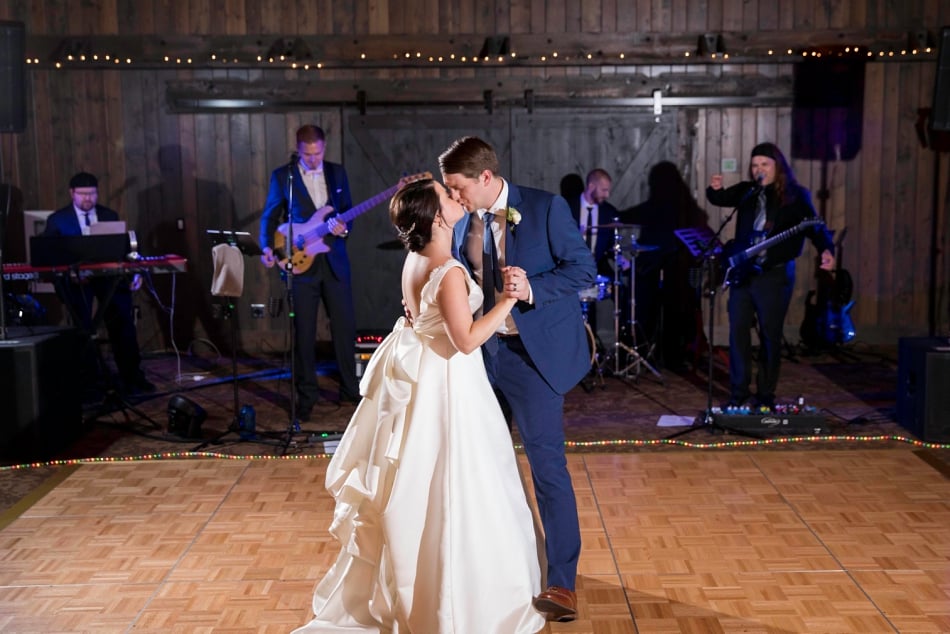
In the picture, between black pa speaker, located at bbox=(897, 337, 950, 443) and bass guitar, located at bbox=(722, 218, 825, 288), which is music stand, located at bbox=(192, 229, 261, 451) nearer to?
bass guitar, located at bbox=(722, 218, 825, 288)

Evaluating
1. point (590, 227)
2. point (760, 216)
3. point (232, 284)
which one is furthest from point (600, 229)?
point (232, 284)

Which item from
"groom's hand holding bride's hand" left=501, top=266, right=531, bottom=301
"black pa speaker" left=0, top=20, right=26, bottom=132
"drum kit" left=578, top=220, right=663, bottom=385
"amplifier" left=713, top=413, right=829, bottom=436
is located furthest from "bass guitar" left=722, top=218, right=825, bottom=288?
"black pa speaker" left=0, top=20, right=26, bottom=132

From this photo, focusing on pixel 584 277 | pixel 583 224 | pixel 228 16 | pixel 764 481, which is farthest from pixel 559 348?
pixel 228 16

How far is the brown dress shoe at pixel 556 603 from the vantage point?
12.1 feet

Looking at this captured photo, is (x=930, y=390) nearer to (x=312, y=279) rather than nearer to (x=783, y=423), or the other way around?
(x=783, y=423)

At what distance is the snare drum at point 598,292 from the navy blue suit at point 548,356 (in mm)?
4345

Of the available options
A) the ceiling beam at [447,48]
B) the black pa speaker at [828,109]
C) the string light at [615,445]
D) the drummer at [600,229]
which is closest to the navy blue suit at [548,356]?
the string light at [615,445]

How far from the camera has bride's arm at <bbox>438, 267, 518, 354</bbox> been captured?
3332 mm

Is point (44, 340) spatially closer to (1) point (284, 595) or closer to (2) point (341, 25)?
(1) point (284, 595)

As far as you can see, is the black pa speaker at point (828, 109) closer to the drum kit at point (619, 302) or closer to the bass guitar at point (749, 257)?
the drum kit at point (619, 302)

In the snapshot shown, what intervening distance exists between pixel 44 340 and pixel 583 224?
4.41m

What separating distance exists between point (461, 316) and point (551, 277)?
1.54 feet

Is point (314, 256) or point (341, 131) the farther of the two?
point (341, 131)

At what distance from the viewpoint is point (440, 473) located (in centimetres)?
349
